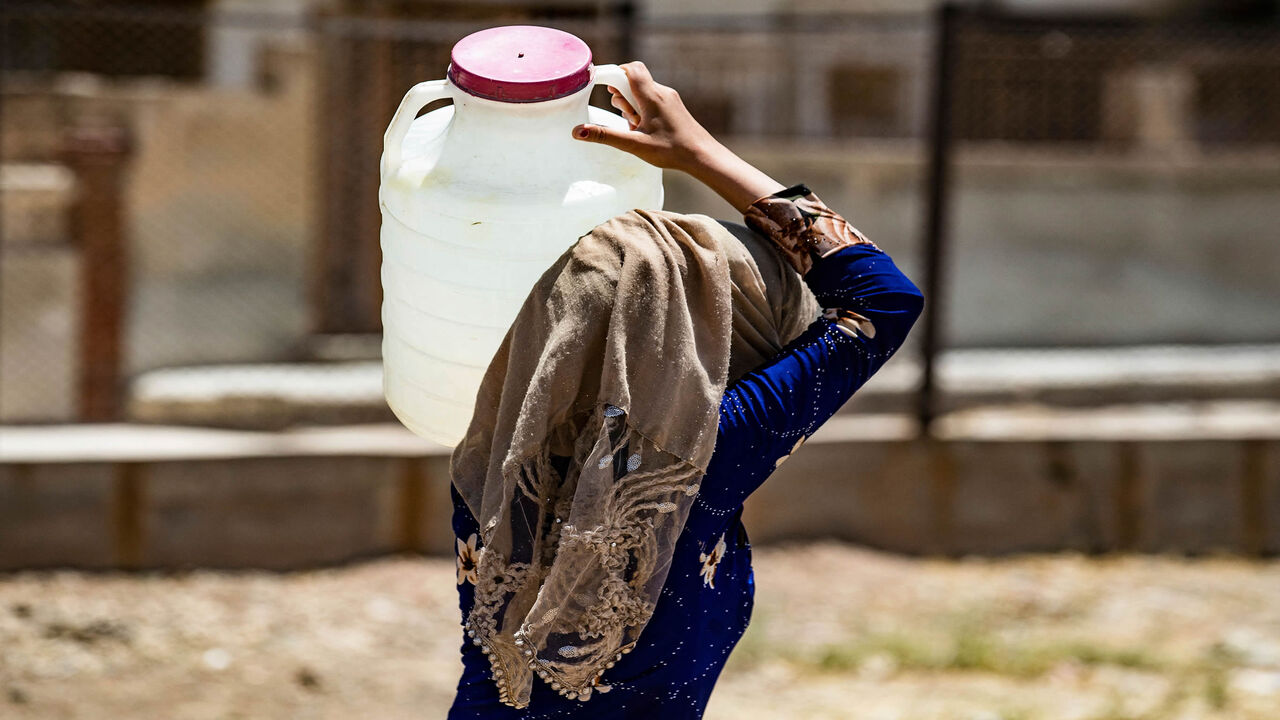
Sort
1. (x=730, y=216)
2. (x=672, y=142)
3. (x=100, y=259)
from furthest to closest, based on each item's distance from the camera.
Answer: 1. (x=730, y=216)
2. (x=100, y=259)
3. (x=672, y=142)

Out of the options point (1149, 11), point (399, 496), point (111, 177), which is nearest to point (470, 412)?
point (399, 496)

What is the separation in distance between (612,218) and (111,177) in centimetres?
499

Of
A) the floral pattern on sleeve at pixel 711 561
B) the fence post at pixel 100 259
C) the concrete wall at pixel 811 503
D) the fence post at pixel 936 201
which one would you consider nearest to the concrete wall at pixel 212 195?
the fence post at pixel 100 259

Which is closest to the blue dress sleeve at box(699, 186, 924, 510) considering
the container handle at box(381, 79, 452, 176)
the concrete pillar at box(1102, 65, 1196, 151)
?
the container handle at box(381, 79, 452, 176)

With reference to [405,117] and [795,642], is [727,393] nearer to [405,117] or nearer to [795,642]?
[405,117]

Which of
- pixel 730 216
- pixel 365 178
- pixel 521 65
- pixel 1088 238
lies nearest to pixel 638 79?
pixel 521 65

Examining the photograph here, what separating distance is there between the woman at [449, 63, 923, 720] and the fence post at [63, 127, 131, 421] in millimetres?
4435

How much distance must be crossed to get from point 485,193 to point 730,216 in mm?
5255

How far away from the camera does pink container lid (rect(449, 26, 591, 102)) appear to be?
1.73m

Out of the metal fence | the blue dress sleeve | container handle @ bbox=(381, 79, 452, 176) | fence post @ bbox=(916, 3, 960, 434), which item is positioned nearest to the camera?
the blue dress sleeve

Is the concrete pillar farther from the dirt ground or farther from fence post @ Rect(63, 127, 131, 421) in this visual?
fence post @ Rect(63, 127, 131, 421)

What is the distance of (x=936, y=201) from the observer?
17.5 ft

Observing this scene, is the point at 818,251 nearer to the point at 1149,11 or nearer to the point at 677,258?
the point at 677,258

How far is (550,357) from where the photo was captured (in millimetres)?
1565
